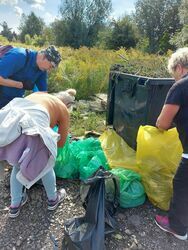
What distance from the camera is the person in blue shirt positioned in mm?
2703

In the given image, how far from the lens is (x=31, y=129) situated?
77.8 inches

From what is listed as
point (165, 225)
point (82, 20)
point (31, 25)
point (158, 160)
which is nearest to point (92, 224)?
point (165, 225)

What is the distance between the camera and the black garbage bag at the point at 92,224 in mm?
1912

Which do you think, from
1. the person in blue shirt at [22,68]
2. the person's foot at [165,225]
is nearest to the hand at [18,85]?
the person in blue shirt at [22,68]

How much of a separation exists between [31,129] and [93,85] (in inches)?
193

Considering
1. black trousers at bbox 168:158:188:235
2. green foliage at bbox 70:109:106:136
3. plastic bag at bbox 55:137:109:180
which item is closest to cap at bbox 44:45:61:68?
plastic bag at bbox 55:137:109:180

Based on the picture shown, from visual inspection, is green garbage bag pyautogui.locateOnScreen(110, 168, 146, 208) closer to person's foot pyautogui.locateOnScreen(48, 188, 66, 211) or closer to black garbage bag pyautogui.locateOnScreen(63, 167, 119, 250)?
black garbage bag pyautogui.locateOnScreen(63, 167, 119, 250)

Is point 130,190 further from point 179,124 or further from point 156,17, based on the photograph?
point 156,17

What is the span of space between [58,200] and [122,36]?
87.1 ft

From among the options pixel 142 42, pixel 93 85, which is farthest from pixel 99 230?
pixel 142 42

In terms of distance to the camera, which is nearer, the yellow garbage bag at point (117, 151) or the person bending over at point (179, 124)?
the person bending over at point (179, 124)

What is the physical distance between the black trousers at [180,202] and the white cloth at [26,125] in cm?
104

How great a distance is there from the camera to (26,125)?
1.99m

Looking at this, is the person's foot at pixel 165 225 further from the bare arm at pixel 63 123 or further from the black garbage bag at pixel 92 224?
the bare arm at pixel 63 123
